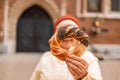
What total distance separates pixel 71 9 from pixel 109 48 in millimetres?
2609

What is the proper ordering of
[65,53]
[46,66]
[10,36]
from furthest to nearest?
[10,36]
[46,66]
[65,53]

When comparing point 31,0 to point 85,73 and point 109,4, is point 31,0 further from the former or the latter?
point 85,73

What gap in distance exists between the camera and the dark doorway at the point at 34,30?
15156 mm

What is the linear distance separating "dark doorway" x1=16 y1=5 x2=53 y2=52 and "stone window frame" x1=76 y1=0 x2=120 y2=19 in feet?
5.07

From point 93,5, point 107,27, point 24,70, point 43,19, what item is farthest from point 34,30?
point 24,70

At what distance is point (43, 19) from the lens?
15.4m

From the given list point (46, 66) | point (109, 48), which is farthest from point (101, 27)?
point (46, 66)

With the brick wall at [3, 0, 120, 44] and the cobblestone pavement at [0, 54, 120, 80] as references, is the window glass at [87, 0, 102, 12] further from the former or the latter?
the cobblestone pavement at [0, 54, 120, 80]

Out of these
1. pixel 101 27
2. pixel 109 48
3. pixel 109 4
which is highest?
pixel 109 4

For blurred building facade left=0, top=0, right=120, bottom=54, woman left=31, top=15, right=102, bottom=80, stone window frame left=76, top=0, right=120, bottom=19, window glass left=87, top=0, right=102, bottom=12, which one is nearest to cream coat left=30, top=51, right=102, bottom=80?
woman left=31, top=15, right=102, bottom=80

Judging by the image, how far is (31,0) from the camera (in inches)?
589

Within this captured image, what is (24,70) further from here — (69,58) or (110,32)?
(110,32)

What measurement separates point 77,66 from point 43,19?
537 inches

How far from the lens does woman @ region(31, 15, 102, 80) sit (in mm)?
1806
